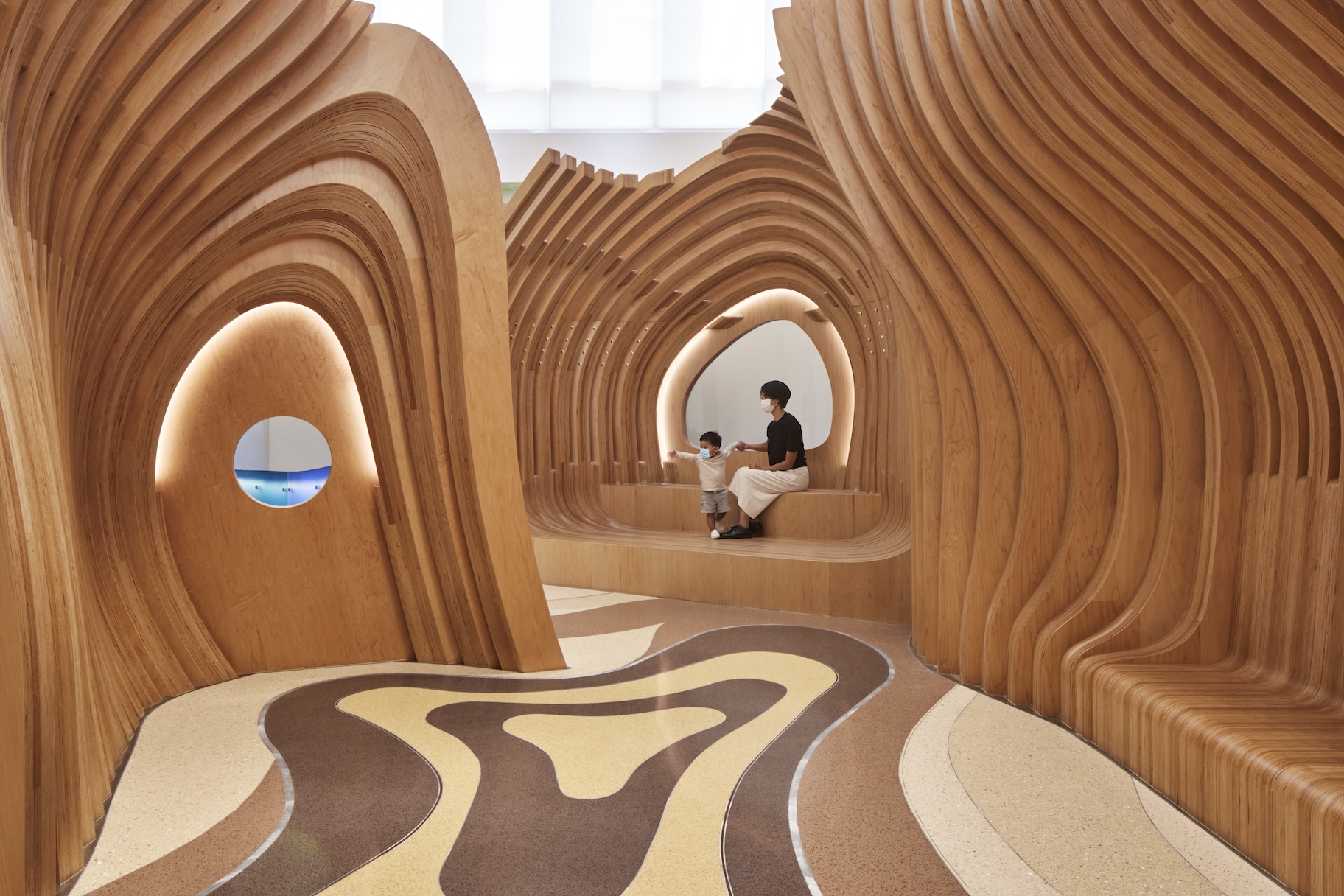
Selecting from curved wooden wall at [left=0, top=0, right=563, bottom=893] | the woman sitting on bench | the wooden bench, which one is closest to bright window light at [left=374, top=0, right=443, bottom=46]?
the wooden bench

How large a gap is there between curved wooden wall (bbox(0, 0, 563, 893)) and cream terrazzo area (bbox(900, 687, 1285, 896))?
2.35 metres

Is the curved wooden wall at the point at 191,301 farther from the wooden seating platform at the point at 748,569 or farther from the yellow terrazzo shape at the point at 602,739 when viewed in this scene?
the wooden seating platform at the point at 748,569

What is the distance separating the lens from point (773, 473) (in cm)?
795

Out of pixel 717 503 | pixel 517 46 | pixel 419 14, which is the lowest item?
pixel 717 503

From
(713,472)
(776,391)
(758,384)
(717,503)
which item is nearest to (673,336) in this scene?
(758,384)

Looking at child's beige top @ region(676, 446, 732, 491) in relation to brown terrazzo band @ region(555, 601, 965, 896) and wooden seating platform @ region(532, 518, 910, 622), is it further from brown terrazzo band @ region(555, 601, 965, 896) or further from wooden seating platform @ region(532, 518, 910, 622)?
brown terrazzo band @ region(555, 601, 965, 896)

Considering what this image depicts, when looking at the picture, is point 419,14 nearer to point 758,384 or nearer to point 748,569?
point 758,384

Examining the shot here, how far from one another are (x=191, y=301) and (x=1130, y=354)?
4586 millimetres

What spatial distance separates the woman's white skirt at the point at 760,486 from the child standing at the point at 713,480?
158 mm

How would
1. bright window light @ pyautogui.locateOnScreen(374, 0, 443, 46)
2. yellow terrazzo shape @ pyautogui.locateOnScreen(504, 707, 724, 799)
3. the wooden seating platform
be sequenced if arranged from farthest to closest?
bright window light @ pyautogui.locateOnScreen(374, 0, 443, 46), the wooden seating platform, yellow terrazzo shape @ pyautogui.locateOnScreen(504, 707, 724, 799)

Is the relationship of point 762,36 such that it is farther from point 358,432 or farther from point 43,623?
point 43,623

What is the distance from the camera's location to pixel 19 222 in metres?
2.37

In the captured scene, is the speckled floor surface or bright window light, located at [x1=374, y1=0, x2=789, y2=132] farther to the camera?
bright window light, located at [x1=374, y1=0, x2=789, y2=132]

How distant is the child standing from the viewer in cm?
802
